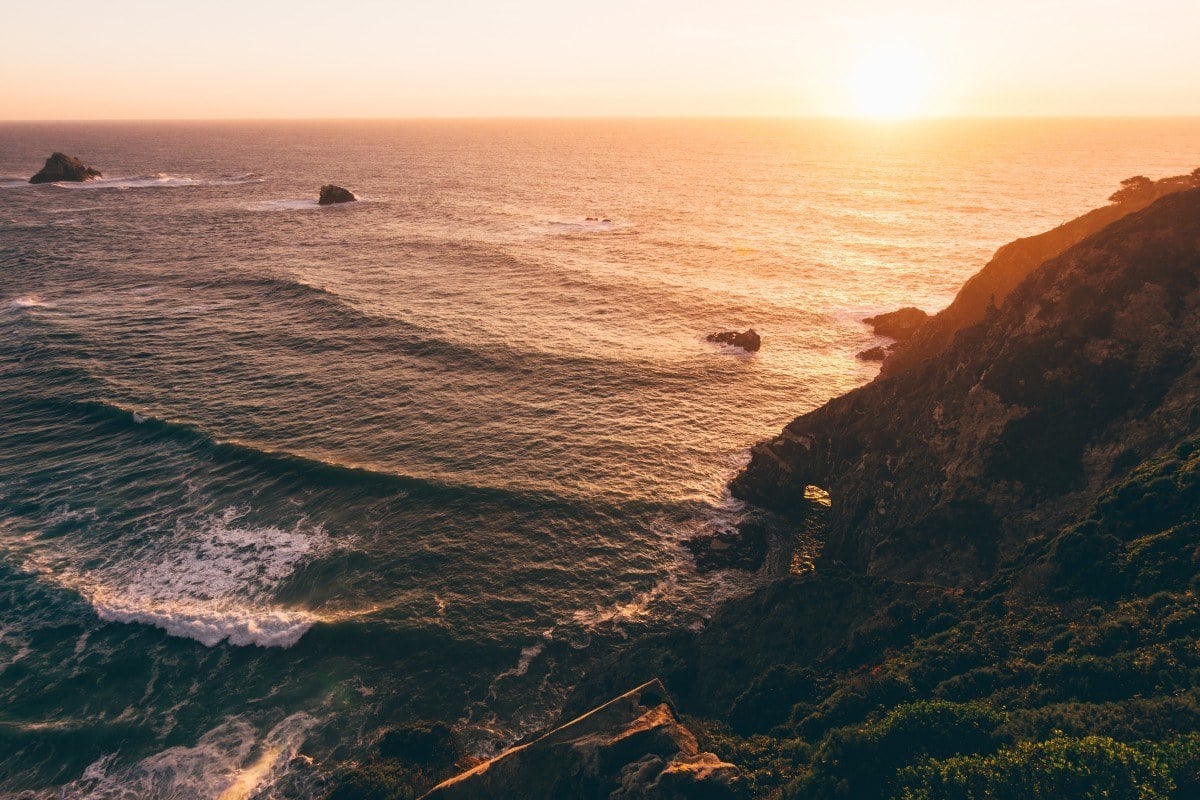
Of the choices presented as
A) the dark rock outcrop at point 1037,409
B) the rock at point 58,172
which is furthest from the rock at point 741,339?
the rock at point 58,172

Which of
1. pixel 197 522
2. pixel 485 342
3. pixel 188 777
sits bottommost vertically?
pixel 188 777

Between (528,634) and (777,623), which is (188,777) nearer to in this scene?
(528,634)

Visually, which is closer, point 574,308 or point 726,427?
point 726,427

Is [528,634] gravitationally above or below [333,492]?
below

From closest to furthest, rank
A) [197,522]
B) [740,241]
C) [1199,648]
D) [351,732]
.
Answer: [1199,648], [351,732], [197,522], [740,241]

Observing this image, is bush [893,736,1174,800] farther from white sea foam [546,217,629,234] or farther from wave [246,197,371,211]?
wave [246,197,371,211]

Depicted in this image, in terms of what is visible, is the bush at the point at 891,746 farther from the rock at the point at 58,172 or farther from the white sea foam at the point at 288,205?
the rock at the point at 58,172

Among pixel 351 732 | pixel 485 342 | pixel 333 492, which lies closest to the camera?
pixel 351 732

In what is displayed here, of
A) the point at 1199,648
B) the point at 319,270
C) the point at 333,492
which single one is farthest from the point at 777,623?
the point at 319,270

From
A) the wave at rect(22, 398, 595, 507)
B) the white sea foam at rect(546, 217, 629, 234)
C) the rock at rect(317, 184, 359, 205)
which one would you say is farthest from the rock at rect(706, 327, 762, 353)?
the rock at rect(317, 184, 359, 205)
